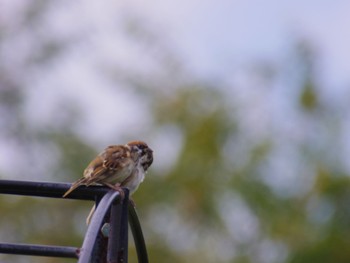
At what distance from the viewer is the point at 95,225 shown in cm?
235

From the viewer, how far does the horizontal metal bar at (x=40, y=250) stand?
2371 millimetres

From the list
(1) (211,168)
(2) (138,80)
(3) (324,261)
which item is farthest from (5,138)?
(3) (324,261)

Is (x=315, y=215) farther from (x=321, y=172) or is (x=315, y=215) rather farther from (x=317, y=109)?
(x=317, y=109)

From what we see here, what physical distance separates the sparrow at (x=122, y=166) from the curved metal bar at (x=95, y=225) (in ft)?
4.34

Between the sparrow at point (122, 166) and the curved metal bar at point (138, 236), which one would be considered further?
the sparrow at point (122, 166)

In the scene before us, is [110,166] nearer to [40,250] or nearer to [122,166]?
[122,166]

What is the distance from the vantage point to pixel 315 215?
15.1 m

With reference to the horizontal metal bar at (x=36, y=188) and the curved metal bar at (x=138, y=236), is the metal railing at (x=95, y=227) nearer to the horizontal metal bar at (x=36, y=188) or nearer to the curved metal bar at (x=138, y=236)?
the horizontal metal bar at (x=36, y=188)

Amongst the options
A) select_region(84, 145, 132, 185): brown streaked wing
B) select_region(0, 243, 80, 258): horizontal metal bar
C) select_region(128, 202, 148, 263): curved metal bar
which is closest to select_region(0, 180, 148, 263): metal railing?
select_region(0, 243, 80, 258): horizontal metal bar

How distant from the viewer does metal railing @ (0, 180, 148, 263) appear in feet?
7.63

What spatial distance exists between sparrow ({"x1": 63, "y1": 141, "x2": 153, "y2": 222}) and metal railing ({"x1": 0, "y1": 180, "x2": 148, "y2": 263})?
1239mm

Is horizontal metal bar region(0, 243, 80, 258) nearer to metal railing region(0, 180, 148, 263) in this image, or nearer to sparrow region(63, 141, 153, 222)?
metal railing region(0, 180, 148, 263)

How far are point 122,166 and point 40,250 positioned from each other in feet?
5.54

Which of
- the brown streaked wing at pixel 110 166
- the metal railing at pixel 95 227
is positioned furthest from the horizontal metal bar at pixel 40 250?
the brown streaked wing at pixel 110 166
